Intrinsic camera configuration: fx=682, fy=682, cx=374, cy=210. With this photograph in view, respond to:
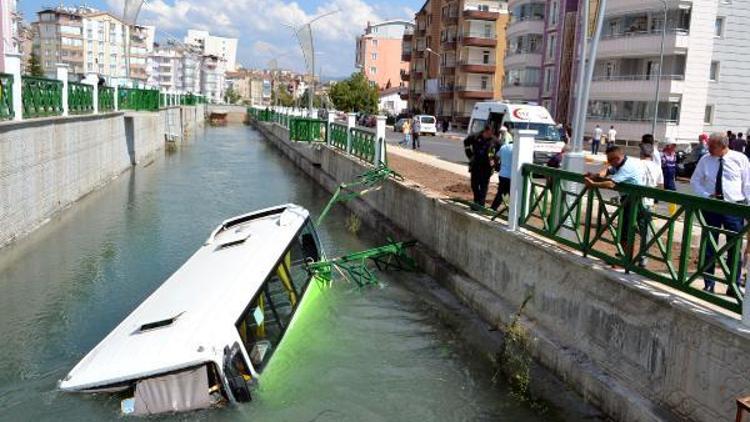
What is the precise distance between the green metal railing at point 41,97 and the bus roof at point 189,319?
9158 mm

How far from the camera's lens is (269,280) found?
324 inches

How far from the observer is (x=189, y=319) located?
686 cm

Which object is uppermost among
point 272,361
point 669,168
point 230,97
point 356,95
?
point 356,95

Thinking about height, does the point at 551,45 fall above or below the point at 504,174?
above

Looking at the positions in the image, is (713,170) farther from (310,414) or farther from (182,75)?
(182,75)

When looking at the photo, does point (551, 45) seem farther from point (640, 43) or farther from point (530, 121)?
point (530, 121)

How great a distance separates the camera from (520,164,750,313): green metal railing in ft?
20.0

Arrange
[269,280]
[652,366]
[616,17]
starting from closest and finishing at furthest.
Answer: [652,366], [269,280], [616,17]

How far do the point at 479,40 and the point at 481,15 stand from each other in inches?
110

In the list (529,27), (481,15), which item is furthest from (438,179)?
(481,15)

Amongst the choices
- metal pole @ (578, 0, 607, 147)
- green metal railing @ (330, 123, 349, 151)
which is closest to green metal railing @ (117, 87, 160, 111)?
green metal railing @ (330, 123, 349, 151)

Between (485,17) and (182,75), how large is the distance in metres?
121

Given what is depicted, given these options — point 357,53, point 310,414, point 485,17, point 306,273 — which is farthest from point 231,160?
point 357,53

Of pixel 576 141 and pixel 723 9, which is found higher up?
pixel 723 9
